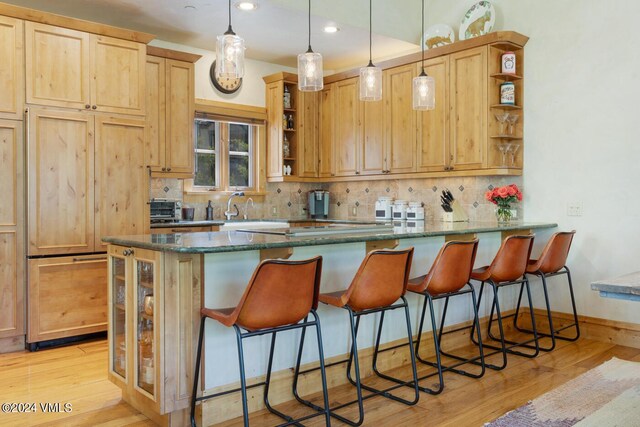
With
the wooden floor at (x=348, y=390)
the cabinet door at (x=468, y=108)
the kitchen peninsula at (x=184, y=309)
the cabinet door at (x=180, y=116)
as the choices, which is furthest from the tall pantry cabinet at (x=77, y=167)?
the cabinet door at (x=468, y=108)

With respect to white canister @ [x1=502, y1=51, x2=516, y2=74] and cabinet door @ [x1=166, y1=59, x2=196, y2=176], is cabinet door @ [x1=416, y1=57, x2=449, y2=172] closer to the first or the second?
white canister @ [x1=502, y1=51, x2=516, y2=74]

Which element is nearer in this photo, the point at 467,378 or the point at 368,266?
the point at 368,266

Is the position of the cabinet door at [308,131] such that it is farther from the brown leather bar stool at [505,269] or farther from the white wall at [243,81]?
the brown leather bar stool at [505,269]

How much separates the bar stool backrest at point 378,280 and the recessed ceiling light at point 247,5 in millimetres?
2769

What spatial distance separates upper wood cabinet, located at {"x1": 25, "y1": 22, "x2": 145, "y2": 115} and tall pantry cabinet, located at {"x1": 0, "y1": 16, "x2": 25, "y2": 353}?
8cm

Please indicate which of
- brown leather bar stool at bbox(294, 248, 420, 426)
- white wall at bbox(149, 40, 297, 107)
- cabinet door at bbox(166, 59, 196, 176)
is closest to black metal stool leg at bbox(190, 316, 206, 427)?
brown leather bar stool at bbox(294, 248, 420, 426)

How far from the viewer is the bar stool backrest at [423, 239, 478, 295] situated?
319 cm

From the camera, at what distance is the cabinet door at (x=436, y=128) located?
16.9 ft

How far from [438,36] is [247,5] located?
2.02 meters

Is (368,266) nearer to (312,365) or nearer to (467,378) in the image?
(312,365)

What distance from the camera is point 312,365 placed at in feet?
10.4

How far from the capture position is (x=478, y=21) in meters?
5.15

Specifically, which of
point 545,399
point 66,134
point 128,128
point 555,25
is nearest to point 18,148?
point 66,134

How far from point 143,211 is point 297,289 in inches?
103
